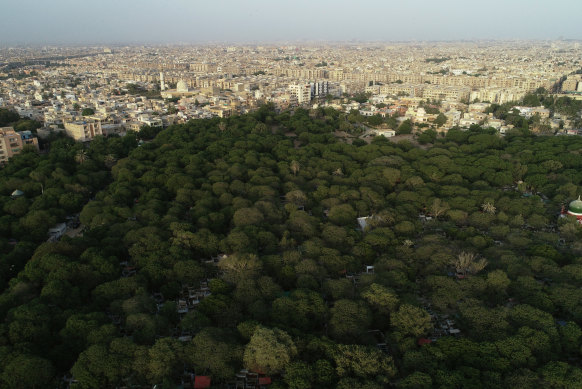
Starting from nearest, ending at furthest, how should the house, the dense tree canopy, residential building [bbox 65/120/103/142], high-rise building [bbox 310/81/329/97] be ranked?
the dense tree canopy
the house
residential building [bbox 65/120/103/142]
high-rise building [bbox 310/81/329/97]

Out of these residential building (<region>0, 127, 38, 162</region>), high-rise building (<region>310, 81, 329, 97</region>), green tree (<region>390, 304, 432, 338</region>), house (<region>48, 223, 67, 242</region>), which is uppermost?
high-rise building (<region>310, 81, 329, 97</region>)

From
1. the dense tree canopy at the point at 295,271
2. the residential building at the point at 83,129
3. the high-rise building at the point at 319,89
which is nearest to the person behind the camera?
the dense tree canopy at the point at 295,271

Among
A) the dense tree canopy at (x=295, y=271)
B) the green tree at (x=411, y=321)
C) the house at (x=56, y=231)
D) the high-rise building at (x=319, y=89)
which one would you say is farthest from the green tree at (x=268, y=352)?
the high-rise building at (x=319, y=89)

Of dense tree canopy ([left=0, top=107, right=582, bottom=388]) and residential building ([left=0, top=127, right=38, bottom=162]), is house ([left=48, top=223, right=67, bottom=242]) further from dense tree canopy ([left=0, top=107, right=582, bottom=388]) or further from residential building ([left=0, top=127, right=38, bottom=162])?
residential building ([left=0, top=127, right=38, bottom=162])

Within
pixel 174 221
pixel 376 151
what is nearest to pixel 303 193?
pixel 174 221

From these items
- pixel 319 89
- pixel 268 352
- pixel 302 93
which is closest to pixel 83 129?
pixel 302 93

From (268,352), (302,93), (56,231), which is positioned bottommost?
(56,231)

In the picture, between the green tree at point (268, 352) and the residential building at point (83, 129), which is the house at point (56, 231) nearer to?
the green tree at point (268, 352)

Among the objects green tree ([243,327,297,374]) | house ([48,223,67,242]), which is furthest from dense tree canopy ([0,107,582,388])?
house ([48,223,67,242])

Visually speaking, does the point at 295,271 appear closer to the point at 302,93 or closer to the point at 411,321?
the point at 411,321

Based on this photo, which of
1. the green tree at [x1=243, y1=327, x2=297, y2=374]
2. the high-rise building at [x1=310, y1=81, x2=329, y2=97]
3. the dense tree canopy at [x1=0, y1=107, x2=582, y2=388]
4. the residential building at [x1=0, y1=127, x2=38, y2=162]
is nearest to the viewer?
the green tree at [x1=243, y1=327, x2=297, y2=374]

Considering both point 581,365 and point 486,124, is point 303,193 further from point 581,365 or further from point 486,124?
point 486,124

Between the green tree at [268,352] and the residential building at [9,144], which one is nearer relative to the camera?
the green tree at [268,352]
